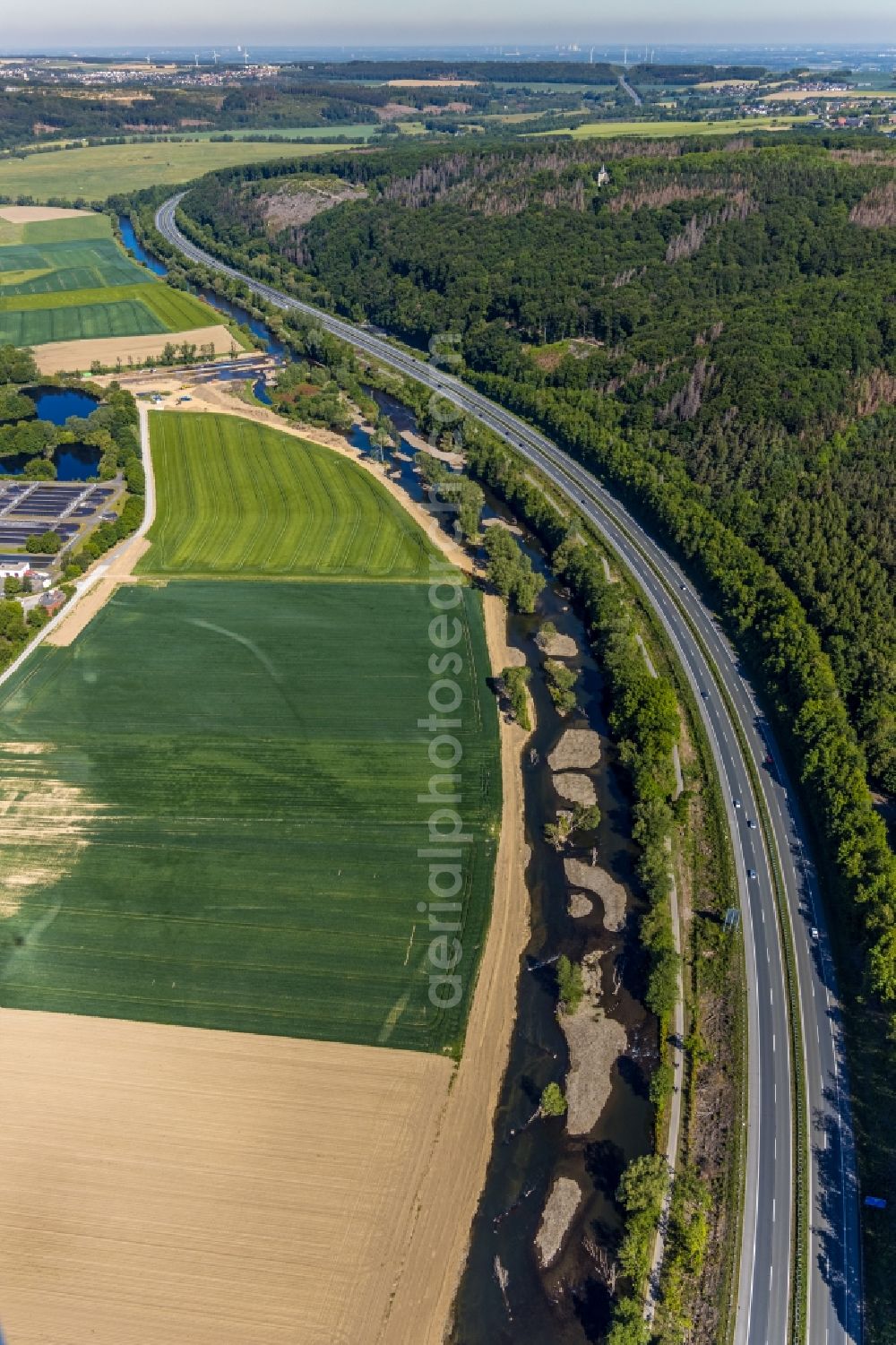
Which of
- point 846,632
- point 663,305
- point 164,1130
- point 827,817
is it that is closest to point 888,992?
point 827,817

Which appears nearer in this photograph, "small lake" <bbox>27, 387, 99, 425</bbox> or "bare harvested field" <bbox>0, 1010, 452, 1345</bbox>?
"bare harvested field" <bbox>0, 1010, 452, 1345</bbox>

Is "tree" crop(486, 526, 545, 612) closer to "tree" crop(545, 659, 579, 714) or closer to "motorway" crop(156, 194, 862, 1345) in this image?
"tree" crop(545, 659, 579, 714)

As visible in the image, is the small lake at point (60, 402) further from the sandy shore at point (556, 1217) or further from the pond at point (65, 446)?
the sandy shore at point (556, 1217)

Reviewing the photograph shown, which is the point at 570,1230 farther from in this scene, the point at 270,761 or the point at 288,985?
the point at 270,761

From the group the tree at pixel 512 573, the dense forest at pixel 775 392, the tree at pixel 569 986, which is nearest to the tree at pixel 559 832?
the tree at pixel 569 986

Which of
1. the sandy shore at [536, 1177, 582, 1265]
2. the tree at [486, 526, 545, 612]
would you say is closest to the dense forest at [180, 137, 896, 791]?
the tree at [486, 526, 545, 612]
